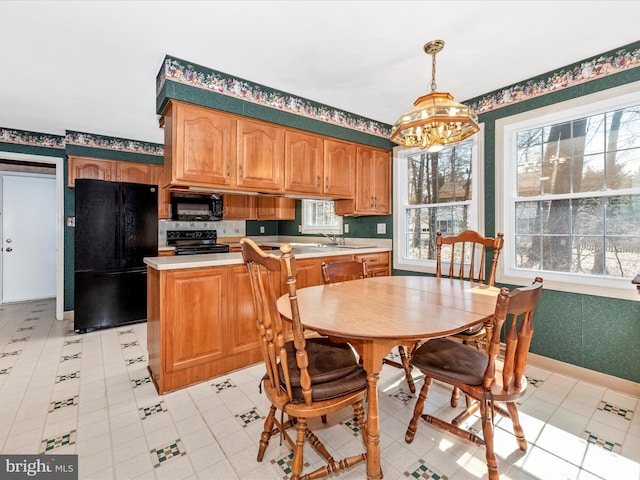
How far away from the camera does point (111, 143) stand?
4.27m

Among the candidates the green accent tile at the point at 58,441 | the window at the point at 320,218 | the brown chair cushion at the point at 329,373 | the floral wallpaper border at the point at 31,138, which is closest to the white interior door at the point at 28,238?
the floral wallpaper border at the point at 31,138

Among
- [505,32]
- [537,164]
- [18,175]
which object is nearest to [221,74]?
[505,32]

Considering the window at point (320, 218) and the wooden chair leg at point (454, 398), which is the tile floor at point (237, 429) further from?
the window at point (320, 218)

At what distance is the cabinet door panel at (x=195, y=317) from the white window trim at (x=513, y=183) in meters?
2.56

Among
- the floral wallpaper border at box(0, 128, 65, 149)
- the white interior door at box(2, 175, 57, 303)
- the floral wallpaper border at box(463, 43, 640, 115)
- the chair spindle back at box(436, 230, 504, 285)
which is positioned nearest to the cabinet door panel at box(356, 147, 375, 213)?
the chair spindle back at box(436, 230, 504, 285)

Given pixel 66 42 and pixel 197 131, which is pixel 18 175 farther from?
pixel 197 131

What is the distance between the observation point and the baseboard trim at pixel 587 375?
216 centimetres

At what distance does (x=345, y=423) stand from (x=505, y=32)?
270cm

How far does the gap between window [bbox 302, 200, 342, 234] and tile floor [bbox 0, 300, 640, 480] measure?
240 centimetres

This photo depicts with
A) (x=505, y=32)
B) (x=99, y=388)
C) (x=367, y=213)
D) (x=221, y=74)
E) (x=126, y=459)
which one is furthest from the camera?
(x=367, y=213)

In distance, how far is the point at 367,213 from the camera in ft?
12.1

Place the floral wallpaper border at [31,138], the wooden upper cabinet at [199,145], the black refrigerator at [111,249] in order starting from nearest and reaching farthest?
the wooden upper cabinet at [199,145] < the black refrigerator at [111,249] < the floral wallpaper border at [31,138]

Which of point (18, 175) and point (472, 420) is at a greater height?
point (18, 175)

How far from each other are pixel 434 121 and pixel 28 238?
21.4 ft
